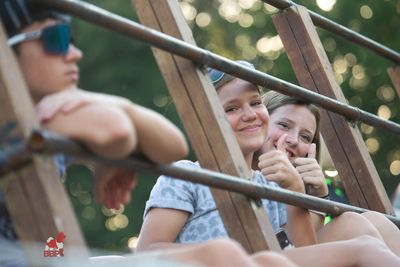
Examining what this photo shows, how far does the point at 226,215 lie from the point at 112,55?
14.2 m

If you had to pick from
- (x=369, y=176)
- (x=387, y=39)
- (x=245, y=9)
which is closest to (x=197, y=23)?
(x=245, y=9)

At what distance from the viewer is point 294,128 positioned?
4.11 m

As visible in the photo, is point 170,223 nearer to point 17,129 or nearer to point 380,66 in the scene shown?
point 17,129

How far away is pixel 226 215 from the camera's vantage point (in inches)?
121

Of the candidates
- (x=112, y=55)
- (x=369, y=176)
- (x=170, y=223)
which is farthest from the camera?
(x=112, y=55)

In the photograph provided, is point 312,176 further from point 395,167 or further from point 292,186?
point 395,167

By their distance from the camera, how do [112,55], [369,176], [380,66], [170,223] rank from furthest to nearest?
[112,55]
[380,66]
[369,176]
[170,223]

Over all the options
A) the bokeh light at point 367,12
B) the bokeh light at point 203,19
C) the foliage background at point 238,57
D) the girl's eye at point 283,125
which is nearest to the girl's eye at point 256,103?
the girl's eye at point 283,125

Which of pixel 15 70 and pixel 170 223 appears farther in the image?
pixel 170 223

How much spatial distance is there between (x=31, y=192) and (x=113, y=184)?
36cm

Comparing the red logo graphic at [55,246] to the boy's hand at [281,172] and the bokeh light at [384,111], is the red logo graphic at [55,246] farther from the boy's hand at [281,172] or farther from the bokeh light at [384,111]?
the bokeh light at [384,111]

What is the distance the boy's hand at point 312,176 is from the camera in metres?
3.81

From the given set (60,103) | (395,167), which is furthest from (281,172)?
(395,167)

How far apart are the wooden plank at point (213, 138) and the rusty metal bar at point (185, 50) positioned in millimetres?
65
